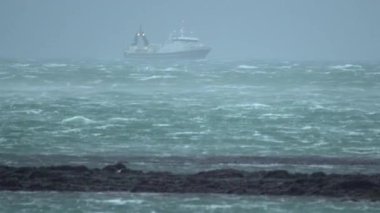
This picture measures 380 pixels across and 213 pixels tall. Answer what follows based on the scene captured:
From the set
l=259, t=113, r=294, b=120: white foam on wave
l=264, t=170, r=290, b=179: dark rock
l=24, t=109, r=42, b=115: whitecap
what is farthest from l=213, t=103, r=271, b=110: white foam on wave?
l=264, t=170, r=290, b=179: dark rock

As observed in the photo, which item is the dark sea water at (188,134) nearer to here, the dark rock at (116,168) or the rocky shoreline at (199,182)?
the rocky shoreline at (199,182)

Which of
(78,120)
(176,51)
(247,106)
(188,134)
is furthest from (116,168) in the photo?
(176,51)

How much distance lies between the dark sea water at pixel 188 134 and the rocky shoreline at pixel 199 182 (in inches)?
20.3

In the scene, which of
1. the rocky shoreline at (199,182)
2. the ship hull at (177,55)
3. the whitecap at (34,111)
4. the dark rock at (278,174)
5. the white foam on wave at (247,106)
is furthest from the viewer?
the ship hull at (177,55)

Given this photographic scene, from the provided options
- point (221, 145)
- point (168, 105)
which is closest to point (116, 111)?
point (168, 105)

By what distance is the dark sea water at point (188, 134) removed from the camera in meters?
21.5

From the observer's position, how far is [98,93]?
56.5 meters

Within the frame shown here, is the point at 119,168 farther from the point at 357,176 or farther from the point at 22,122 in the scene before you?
the point at 22,122

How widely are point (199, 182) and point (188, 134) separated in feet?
37.1

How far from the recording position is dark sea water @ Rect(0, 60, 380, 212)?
845 inches

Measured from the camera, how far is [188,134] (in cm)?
3434

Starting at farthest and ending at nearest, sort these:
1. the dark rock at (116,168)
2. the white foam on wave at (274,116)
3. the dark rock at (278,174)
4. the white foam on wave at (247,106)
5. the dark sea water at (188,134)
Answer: the white foam on wave at (247,106) → the white foam on wave at (274,116) → the dark rock at (116,168) → the dark rock at (278,174) → the dark sea water at (188,134)

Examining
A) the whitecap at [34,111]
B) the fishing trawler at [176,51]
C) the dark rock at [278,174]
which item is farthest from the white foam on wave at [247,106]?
the fishing trawler at [176,51]

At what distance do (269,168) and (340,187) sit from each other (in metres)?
3.60
